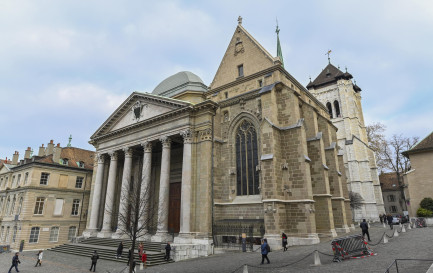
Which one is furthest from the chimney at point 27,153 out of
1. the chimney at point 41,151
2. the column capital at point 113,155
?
the column capital at point 113,155

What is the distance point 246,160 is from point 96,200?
1718 cm

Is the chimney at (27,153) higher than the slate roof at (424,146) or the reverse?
higher

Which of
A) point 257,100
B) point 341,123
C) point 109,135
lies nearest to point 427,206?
point 257,100

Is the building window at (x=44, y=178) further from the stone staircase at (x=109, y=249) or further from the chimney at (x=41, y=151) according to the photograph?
the stone staircase at (x=109, y=249)

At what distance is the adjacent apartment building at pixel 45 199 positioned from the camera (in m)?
29.1

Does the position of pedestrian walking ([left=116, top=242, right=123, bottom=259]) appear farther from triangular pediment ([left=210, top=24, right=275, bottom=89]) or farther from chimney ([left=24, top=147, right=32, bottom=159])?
chimney ([left=24, top=147, right=32, bottom=159])

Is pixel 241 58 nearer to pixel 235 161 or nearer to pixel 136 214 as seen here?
pixel 235 161

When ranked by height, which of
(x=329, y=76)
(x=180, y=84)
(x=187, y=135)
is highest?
(x=329, y=76)

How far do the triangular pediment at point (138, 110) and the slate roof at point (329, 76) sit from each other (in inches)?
1645

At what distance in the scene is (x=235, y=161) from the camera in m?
21.1

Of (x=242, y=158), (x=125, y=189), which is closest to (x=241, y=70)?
(x=242, y=158)

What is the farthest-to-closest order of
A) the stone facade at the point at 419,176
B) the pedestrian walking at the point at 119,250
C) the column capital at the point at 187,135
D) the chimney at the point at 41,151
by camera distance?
1. the chimney at the point at 41,151
2. the stone facade at the point at 419,176
3. the column capital at the point at 187,135
4. the pedestrian walking at the point at 119,250

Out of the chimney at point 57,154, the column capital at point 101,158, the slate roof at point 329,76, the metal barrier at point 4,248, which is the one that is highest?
the slate roof at point 329,76

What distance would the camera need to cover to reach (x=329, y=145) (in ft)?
78.7
